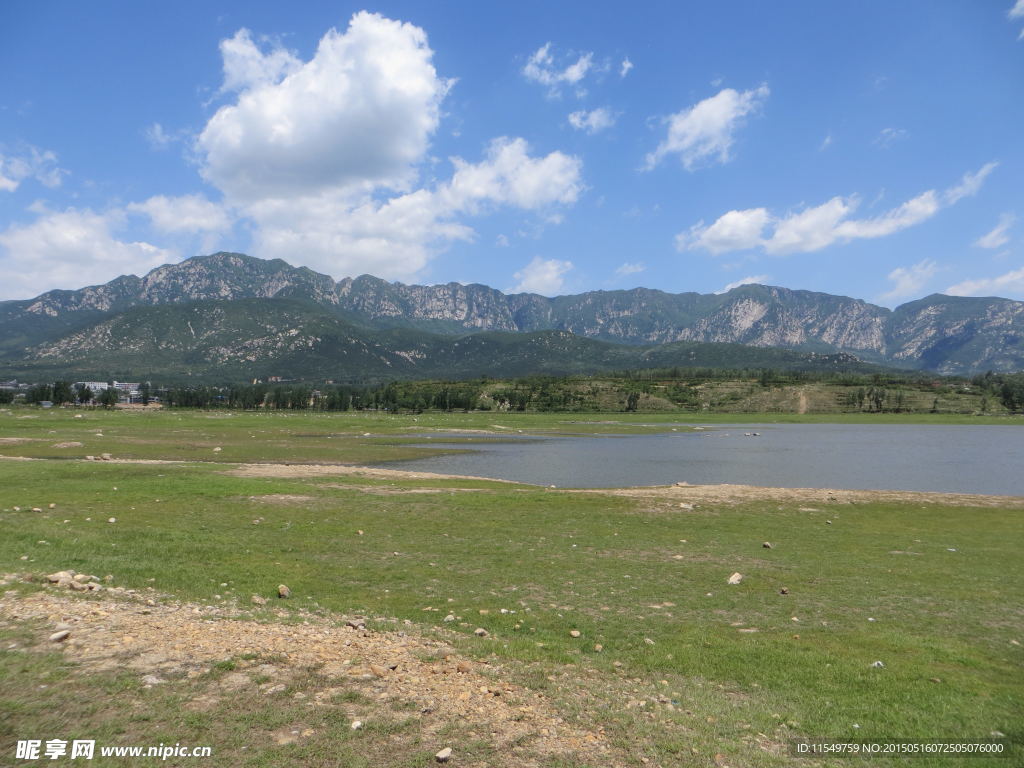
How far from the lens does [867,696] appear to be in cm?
1045

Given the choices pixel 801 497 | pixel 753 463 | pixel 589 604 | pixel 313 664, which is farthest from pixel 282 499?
pixel 753 463

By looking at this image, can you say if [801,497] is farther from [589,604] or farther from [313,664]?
[313,664]

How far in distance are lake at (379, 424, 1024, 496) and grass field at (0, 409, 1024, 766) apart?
20.5 meters

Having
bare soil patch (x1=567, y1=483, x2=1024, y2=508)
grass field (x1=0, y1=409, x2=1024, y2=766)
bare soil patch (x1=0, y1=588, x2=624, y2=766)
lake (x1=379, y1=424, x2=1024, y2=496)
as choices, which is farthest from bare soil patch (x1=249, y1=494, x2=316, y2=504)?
lake (x1=379, y1=424, x2=1024, y2=496)

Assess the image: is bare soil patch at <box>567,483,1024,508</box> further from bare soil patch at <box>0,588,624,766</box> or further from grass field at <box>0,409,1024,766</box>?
bare soil patch at <box>0,588,624,766</box>

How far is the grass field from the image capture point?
852 centimetres

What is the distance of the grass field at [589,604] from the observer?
8.52 m

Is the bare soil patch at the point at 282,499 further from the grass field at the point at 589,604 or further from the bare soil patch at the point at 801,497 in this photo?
the bare soil patch at the point at 801,497

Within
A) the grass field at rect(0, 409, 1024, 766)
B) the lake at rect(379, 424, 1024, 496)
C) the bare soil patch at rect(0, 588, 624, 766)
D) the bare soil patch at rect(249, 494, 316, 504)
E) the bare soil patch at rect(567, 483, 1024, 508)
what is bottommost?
the lake at rect(379, 424, 1024, 496)

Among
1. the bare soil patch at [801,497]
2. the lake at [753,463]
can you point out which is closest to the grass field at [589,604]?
the bare soil patch at [801,497]

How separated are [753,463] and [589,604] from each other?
2530 inches

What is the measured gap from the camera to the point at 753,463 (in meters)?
72.6

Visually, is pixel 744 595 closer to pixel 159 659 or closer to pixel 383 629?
pixel 383 629

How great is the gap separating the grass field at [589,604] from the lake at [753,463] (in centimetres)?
2049
